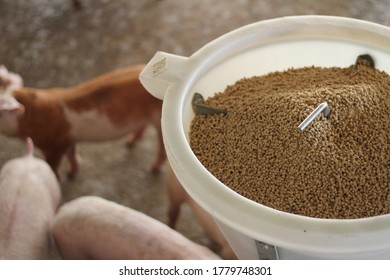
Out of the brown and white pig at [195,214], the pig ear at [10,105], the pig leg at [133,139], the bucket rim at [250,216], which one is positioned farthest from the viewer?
the pig leg at [133,139]

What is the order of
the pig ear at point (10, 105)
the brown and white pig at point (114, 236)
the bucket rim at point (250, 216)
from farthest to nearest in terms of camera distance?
the pig ear at point (10, 105) < the brown and white pig at point (114, 236) < the bucket rim at point (250, 216)

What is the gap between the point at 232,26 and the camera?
1.58 meters

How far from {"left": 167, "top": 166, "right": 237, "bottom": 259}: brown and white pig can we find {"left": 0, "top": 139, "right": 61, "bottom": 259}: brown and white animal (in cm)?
22

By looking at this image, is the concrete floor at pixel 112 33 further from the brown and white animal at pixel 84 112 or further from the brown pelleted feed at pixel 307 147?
the brown pelleted feed at pixel 307 147

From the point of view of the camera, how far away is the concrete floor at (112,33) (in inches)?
54.5

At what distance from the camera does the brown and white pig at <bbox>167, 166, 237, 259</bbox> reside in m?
0.94

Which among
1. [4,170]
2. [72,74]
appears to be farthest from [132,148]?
[4,170]

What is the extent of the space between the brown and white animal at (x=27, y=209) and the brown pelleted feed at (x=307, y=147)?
1.42 feet

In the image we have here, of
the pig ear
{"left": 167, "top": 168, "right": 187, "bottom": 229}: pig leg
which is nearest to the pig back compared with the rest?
the pig ear

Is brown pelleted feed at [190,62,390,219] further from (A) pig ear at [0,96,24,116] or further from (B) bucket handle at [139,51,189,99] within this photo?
(A) pig ear at [0,96,24,116]

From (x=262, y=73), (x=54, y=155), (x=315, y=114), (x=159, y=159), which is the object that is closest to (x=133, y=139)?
(x=159, y=159)

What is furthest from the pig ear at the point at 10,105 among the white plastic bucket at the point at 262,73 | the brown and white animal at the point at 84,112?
the white plastic bucket at the point at 262,73
